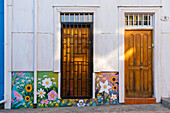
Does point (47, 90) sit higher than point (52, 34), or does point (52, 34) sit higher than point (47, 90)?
point (52, 34)

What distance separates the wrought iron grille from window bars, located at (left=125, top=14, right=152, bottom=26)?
140cm

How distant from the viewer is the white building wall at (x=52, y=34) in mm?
5199

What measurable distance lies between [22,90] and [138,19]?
Answer: 194 inches

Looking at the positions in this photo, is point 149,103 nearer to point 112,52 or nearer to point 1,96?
point 112,52

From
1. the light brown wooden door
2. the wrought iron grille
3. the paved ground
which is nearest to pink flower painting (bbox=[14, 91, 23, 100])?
the paved ground

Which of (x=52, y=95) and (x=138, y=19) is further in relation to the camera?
(x=138, y=19)

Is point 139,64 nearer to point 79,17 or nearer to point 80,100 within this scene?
point 80,100

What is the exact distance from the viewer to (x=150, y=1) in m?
5.23

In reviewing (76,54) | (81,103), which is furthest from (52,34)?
(81,103)

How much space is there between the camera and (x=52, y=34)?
5238mm

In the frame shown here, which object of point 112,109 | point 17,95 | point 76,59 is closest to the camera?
point 112,109

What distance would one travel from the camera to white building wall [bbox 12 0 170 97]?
5199 mm

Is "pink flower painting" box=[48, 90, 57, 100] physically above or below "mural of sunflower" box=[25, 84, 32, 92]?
below

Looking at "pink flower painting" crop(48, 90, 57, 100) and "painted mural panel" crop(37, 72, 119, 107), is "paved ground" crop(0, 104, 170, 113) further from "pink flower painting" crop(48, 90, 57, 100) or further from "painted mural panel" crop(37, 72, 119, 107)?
"pink flower painting" crop(48, 90, 57, 100)
